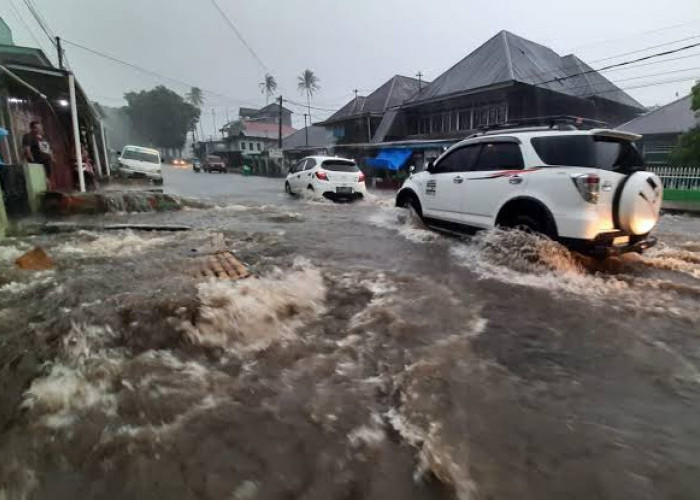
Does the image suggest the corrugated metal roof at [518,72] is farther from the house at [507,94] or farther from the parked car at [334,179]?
the parked car at [334,179]

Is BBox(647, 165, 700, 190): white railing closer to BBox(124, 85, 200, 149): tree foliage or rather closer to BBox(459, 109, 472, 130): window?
BBox(459, 109, 472, 130): window

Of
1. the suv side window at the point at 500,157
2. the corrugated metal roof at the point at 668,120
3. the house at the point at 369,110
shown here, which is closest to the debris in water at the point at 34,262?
the suv side window at the point at 500,157

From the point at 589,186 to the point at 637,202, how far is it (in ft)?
1.80

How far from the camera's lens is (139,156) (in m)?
18.7

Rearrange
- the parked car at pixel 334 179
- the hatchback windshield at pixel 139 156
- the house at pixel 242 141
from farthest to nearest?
1. the house at pixel 242 141
2. the hatchback windshield at pixel 139 156
3. the parked car at pixel 334 179

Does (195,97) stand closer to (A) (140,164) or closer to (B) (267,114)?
(B) (267,114)

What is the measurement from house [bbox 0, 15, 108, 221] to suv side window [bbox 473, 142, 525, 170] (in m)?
8.51

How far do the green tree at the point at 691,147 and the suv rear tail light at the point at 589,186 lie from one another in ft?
48.6

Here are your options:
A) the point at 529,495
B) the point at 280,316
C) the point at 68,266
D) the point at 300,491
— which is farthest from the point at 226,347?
the point at 68,266

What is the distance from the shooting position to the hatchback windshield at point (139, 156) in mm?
18562

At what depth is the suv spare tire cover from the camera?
4230 mm

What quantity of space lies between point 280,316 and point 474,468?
79.5 inches

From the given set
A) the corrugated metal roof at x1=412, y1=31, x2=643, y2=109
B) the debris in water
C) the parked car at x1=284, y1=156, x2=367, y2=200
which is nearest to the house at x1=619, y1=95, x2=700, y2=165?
the corrugated metal roof at x1=412, y1=31, x2=643, y2=109

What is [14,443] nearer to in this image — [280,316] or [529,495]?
[280,316]
